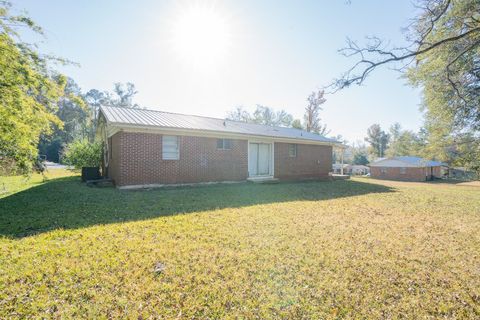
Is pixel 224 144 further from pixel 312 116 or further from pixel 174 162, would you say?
pixel 312 116

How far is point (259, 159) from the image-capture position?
1463 centimetres

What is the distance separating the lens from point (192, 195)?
918 centimetres

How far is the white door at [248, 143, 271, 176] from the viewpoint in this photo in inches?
563

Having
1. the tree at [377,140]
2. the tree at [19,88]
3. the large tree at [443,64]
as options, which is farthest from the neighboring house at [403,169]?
the tree at [19,88]

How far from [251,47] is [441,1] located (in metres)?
6.44

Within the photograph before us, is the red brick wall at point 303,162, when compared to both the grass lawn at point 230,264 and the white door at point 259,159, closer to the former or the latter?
the white door at point 259,159

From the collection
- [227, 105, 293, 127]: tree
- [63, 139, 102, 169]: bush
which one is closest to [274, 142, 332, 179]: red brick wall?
[63, 139, 102, 169]: bush

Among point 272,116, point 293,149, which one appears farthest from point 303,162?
point 272,116

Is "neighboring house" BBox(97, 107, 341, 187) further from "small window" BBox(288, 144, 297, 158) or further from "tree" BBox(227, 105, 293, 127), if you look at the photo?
"tree" BBox(227, 105, 293, 127)

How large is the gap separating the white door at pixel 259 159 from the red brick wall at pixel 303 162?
53 cm

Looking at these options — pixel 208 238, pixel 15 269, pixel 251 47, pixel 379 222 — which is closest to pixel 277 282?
pixel 208 238

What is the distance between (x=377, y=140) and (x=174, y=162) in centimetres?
6583

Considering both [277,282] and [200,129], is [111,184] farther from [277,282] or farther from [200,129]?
[277,282]

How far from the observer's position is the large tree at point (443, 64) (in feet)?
18.5
